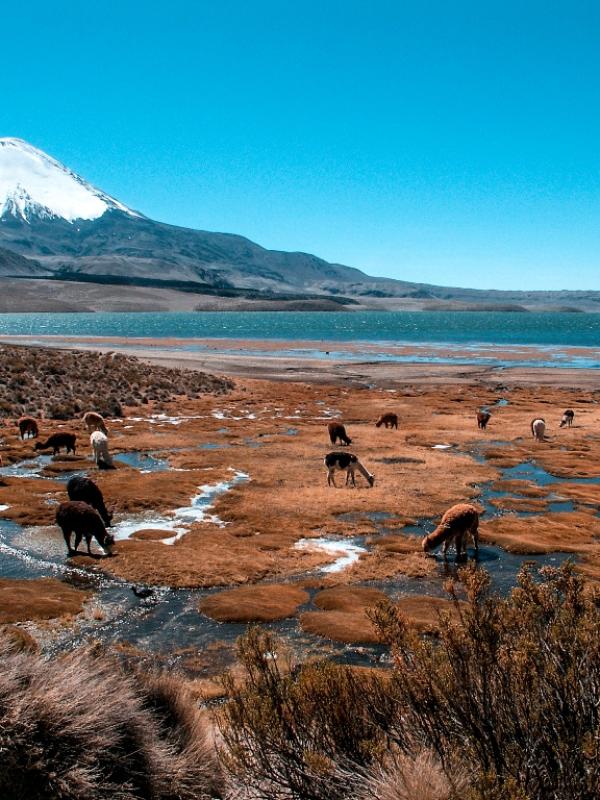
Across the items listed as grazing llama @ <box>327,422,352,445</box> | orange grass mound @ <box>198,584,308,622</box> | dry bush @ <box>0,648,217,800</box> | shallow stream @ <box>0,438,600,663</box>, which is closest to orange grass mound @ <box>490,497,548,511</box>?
shallow stream @ <box>0,438,600,663</box>

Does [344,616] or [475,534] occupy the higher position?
[475,534]

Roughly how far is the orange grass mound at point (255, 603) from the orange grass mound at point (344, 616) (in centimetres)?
48

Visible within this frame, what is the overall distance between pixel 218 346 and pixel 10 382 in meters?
65.7

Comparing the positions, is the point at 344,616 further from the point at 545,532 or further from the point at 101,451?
the point at 101,451

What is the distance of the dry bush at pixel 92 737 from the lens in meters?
5.50

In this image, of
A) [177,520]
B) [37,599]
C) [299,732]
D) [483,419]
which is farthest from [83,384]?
[299,732]

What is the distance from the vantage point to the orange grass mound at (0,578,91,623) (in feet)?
40.9

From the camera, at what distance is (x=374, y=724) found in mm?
6184

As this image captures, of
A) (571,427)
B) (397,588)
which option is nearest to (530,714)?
(397,588)

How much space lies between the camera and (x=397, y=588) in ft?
48.4

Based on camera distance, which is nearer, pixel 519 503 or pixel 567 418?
pixel 519 503

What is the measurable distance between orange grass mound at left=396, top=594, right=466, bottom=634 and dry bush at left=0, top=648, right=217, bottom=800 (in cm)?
607

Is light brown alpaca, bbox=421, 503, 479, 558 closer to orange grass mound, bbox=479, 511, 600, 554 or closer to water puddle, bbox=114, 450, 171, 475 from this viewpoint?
orange grass mound, bbox=479, 511, 600, 554

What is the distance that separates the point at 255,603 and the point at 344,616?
6.18ft
